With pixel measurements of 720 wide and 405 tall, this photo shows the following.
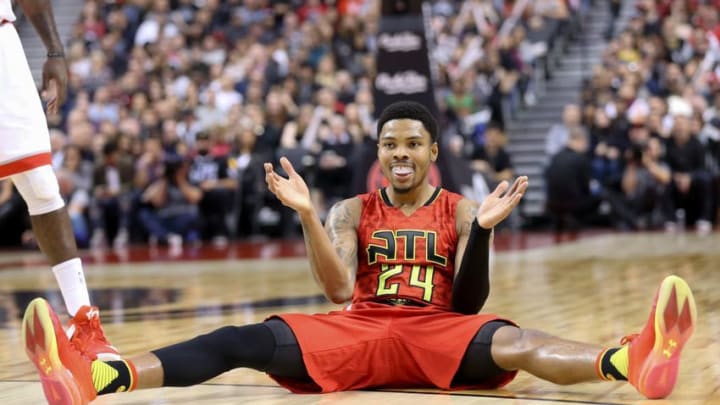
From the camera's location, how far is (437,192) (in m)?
4.35

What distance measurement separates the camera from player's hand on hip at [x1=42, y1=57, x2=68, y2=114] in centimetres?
453

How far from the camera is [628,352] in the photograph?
3.69 m

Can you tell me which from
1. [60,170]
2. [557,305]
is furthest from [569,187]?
[557,305]

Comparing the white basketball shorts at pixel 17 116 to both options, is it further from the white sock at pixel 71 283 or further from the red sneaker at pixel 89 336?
the red sneaker at pixel 89 336

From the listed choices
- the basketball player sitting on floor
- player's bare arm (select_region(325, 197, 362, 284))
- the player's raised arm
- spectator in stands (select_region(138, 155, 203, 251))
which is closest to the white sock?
the basketball player sitting on floor

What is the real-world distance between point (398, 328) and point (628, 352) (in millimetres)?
789

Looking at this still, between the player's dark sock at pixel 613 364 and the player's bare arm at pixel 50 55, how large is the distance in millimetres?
2276

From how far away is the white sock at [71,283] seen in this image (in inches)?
174

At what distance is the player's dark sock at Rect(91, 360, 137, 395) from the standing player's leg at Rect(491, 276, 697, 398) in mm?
1184

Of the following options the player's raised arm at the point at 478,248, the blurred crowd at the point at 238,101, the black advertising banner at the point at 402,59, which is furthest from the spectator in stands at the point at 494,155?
the player's raised arm at the point at 478,248

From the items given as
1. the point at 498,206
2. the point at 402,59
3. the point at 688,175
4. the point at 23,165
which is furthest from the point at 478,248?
the point at 688,175

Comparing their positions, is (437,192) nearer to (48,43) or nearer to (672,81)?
(48,43)

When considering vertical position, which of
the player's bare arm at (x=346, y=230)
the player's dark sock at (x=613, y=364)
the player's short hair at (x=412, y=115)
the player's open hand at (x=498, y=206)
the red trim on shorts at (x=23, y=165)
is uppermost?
the player's short hair at (x=412, y=115)

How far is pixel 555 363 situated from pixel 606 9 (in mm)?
14821
